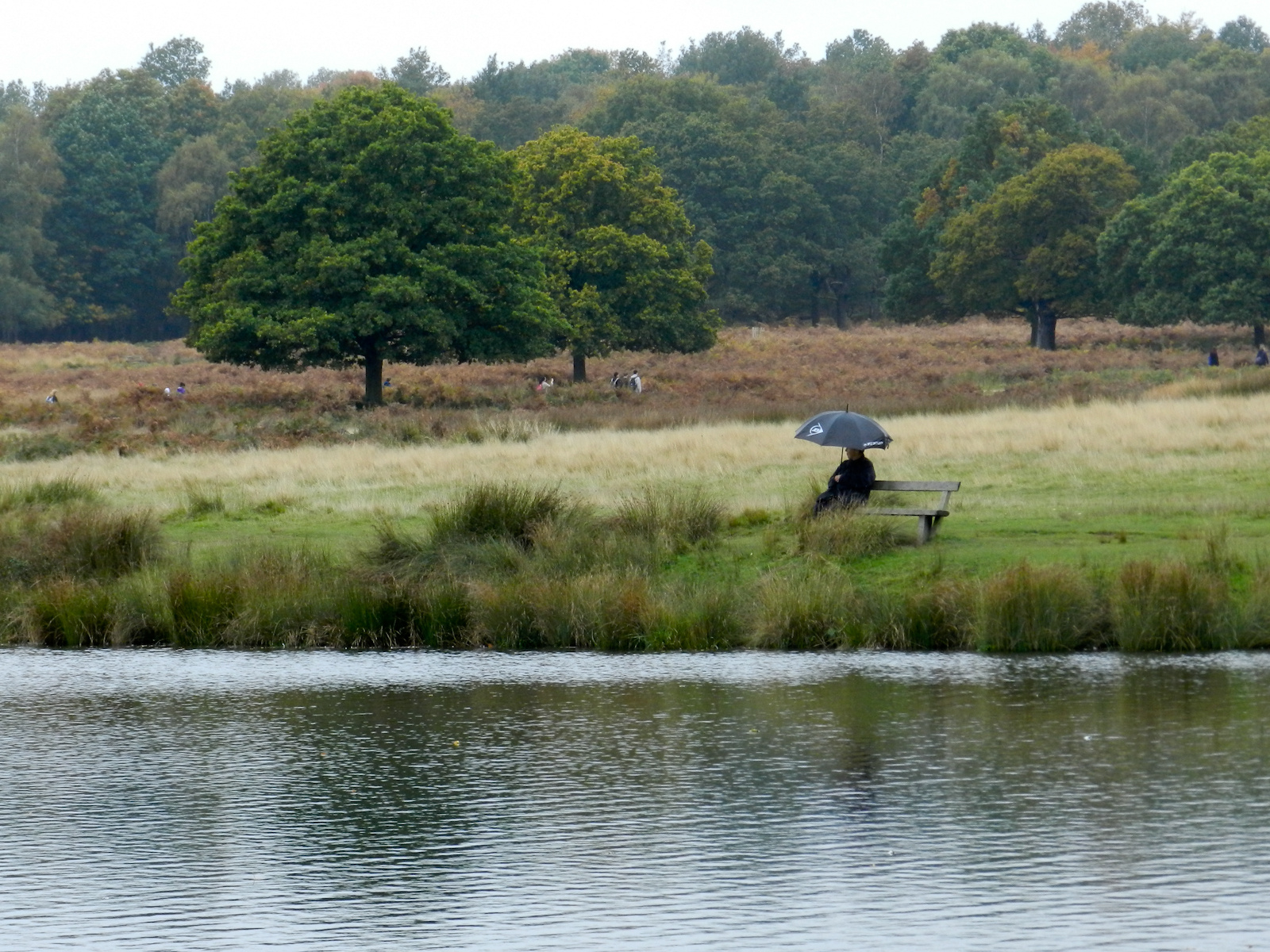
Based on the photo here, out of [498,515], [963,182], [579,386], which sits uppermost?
[963,182]

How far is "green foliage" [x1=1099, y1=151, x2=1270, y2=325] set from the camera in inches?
2822

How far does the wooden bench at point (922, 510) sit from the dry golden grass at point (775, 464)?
176cm

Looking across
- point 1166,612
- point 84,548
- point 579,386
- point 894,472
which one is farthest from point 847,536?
point 579,386

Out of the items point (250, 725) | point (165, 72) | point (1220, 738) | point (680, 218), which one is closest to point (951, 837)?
point (1220, 738)

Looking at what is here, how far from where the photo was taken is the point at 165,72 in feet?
575

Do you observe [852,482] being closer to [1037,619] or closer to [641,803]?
[1037,619]

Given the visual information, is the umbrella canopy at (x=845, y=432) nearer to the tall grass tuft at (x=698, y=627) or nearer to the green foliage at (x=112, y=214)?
the tall grass tuft at (x=698, y=627)

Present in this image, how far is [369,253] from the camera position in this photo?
4659 cm

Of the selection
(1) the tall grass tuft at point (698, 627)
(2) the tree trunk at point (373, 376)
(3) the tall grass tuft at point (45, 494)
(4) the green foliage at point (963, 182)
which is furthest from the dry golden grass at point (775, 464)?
(4) the green foliage at point (963, 182)

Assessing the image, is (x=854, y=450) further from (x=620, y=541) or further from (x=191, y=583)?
(x=191, y=583)

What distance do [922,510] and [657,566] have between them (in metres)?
3.27

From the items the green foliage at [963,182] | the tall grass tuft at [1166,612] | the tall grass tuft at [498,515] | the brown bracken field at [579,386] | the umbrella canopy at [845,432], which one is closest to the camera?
the tall grass tuft at [1166,612]

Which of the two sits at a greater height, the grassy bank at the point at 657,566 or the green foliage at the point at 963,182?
the green foliage at the point at 963,182

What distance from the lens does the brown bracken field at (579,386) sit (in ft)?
131
